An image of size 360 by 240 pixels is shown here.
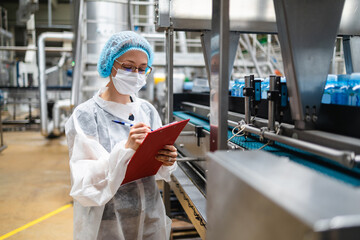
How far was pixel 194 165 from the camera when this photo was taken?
75.2 inches

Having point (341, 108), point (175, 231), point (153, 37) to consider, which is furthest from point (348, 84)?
point (153, 37)

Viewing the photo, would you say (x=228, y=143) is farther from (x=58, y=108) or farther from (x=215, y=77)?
(x=58, y=108)

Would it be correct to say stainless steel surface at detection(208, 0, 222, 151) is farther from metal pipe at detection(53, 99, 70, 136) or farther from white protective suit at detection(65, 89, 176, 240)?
metal pipe at detection(53, 99, 70, 136)

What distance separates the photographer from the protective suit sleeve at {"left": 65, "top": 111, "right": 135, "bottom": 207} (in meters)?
1.03

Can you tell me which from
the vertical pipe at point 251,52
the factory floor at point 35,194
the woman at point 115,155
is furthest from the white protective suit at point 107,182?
the vertical pipe at point 251,52

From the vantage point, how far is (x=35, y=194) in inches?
128

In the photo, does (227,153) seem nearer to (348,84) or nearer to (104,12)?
(348,84)

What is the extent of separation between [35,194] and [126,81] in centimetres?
255

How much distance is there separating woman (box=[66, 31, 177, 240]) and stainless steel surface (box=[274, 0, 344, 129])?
1.59ft

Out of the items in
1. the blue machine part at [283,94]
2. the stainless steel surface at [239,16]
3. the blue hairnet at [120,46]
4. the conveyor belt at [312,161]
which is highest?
the stainless steel surface at [239,16]

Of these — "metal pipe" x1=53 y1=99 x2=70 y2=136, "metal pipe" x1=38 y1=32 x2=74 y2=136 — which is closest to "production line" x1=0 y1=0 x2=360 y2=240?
"metal pipe" x1=38 y1=32 x2=74 y2=136

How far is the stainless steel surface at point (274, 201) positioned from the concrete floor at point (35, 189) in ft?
6.87

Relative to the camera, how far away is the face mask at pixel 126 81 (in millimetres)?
1235

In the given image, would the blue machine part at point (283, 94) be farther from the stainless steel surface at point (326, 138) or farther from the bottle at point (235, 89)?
the bottle at point (235, 89)
